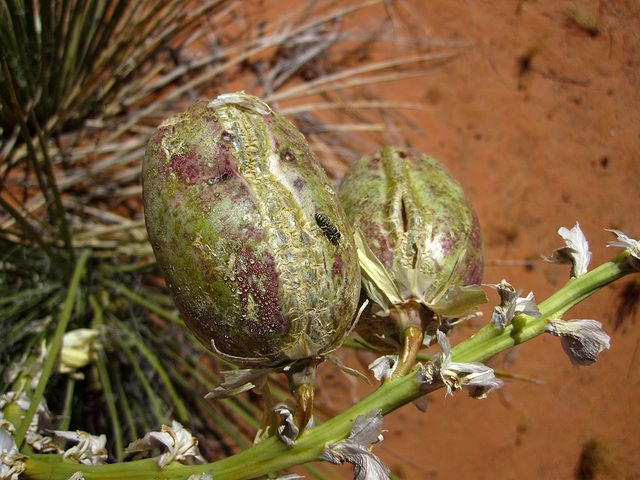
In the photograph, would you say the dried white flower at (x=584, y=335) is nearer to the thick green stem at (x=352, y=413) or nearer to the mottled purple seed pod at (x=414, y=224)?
the thick green stem at (x=352, y=413)

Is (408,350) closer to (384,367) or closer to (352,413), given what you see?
(384,367)

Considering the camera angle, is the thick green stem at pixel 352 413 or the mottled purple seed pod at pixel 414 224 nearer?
the thick green stem at pixel 352 413

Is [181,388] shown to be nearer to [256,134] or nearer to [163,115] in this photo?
[163,115]

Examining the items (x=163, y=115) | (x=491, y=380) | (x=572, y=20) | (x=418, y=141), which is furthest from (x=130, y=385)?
(x=572, y=20)

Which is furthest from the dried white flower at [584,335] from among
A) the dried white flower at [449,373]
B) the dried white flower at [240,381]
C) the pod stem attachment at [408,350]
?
the dried white flower at [240,381]

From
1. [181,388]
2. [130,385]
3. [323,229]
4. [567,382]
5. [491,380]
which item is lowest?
[567,382]

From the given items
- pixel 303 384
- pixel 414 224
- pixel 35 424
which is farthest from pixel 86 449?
pixel 414 224

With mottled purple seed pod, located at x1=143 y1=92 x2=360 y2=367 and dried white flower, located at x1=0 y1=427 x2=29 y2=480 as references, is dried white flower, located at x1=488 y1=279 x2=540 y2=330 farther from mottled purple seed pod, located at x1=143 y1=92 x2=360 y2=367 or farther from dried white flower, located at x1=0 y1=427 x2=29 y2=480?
dried white flower, located at x1=0 y1=427 x2=29 y2=480
